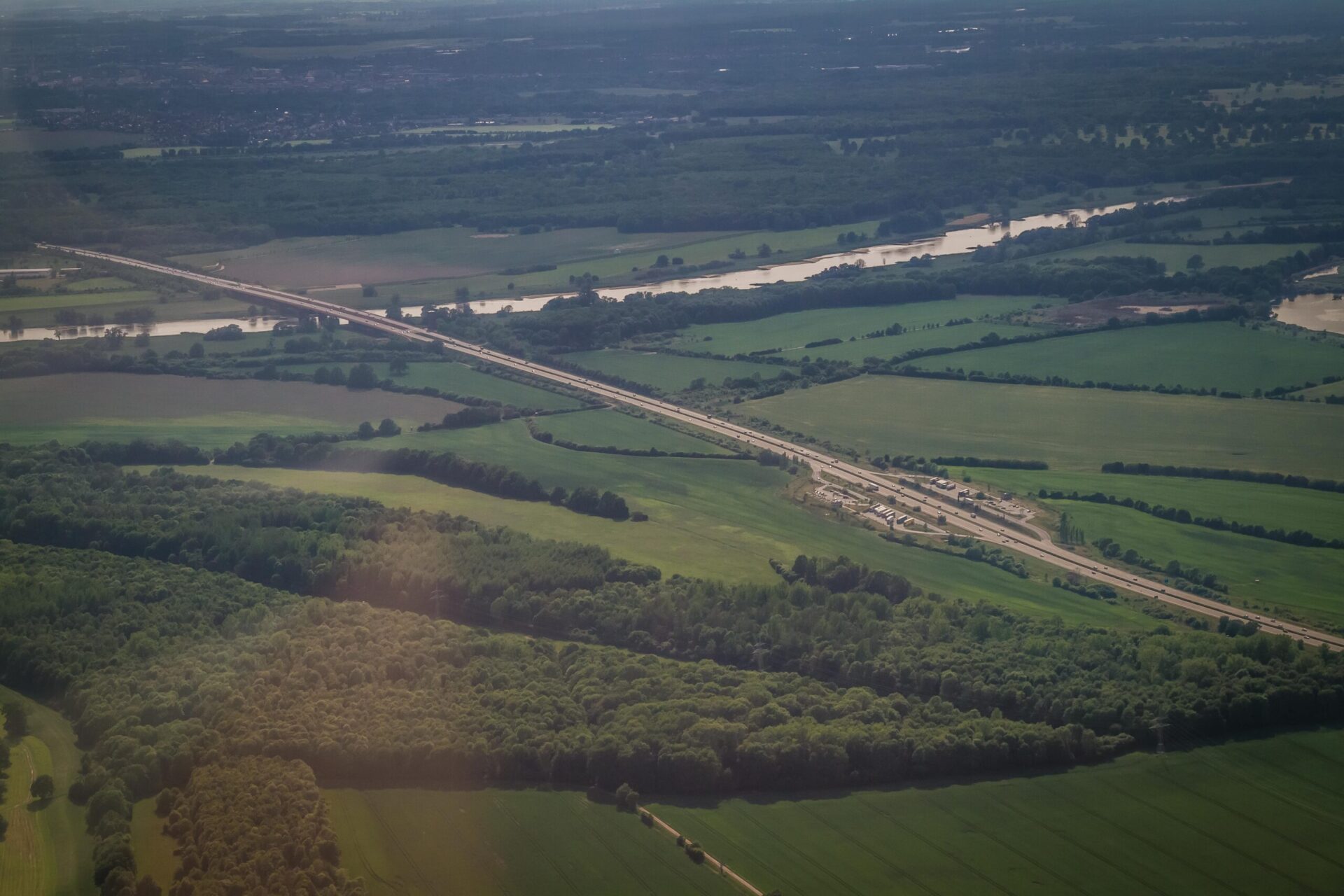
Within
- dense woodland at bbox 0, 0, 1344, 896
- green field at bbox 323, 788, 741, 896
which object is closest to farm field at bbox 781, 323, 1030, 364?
dense woodland at bbox 0, 0, 1344, 896

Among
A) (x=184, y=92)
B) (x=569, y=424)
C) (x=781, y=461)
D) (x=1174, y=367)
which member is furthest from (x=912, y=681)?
(x=184, y=92)

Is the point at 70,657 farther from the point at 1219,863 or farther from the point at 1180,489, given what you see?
the point at 1180,489

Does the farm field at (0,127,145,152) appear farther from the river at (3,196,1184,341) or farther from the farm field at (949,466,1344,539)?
the farm field at (949,466,1344,539)

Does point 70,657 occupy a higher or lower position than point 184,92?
lower

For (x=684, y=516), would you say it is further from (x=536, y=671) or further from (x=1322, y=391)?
(x=1322, y=391)

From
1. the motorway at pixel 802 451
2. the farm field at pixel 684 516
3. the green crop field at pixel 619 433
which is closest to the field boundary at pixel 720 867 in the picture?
the farm field at pixel 684 516

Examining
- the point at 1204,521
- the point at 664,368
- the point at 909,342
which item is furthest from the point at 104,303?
the point at 1204,521

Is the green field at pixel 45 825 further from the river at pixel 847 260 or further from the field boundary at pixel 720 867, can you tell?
the river at pixel 847 260
